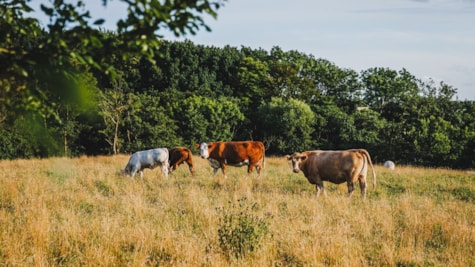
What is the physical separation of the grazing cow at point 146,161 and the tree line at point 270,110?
6.92 m

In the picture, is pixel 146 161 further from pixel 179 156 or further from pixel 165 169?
pixel 179 156

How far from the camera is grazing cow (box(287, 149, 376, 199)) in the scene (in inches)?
522

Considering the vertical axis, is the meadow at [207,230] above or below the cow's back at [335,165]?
below

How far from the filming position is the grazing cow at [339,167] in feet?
43.5

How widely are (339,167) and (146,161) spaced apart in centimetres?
805

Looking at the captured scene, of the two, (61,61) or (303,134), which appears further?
(303,134)

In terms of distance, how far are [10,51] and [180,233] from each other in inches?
207

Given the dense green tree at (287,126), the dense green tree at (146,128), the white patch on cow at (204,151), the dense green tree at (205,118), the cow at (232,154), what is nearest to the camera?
the white patch on cow at (204,151)

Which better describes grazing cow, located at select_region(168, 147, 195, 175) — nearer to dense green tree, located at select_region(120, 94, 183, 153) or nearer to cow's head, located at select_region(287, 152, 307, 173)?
cow's head, located at select_region(287, 152, 307, 173)

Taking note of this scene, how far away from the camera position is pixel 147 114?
116ft

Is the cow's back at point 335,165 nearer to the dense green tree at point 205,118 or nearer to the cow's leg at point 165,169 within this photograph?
the cow's leg at point 165,169

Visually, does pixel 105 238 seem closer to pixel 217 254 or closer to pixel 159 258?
pixel 159 258

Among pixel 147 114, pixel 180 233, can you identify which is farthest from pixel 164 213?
pixel 147 114

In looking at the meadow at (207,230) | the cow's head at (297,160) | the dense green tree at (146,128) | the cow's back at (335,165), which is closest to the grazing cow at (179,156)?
the meadow at (207,230)
